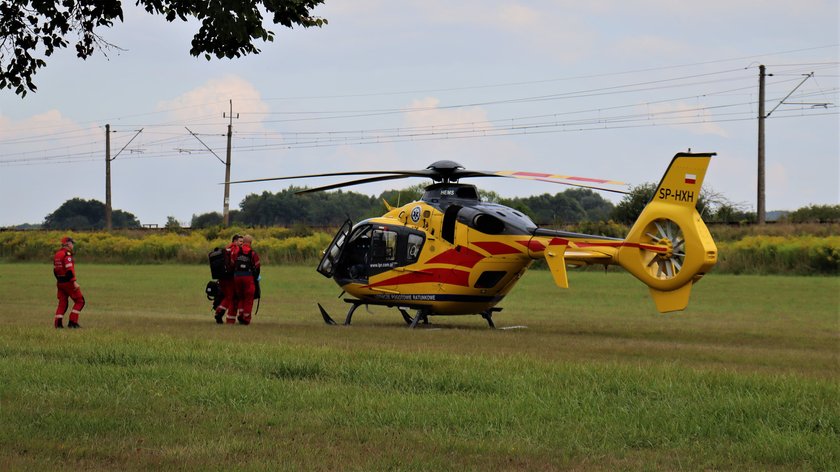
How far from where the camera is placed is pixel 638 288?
1547 inches

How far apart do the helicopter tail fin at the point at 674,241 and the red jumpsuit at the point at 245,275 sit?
811 centimetres

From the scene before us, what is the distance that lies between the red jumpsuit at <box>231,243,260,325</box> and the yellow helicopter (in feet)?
6.28

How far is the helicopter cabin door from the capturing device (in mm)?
25188

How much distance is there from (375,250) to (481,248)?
9.63 ft

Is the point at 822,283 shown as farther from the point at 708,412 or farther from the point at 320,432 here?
the point at 320,432

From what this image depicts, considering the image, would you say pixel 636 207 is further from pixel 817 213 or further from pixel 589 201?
pixel 589 201

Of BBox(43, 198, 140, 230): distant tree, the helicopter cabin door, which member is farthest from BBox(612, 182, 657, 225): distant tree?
BBox(43, 198, 140, 230): distant tree

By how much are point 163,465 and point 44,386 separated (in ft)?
13.5

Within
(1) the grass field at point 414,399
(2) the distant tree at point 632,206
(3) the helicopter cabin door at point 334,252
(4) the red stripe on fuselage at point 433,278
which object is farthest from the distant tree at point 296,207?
(1) the grass field at point 414,399

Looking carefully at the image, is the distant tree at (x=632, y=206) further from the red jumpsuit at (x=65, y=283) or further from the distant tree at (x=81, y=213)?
the distant tree at (x=81, y=213)

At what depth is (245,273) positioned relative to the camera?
936 inches

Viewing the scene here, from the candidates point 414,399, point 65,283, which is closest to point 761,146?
point 65,283

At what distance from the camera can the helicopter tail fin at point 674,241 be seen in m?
19.1

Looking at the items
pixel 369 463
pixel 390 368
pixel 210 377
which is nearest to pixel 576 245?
pixel 390 368
